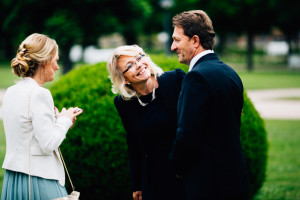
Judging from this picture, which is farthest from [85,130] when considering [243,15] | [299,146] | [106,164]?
[243,15]

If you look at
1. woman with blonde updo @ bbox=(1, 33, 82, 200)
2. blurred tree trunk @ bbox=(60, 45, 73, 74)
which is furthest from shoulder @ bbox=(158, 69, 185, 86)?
blurred tree trunk @ bbox=(60, 45, 73, 74)

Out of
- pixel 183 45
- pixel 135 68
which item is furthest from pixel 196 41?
pixel 135 68

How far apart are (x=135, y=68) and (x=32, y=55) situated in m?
0.84

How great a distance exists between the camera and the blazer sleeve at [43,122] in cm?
278

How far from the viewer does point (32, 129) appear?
2.86 meters

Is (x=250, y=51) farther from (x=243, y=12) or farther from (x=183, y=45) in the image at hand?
(x=183, y=45)

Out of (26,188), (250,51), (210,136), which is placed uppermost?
(210,136)

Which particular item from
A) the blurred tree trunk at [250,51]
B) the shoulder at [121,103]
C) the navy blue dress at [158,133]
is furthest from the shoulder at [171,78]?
the blurred tree trunk at [250,51]

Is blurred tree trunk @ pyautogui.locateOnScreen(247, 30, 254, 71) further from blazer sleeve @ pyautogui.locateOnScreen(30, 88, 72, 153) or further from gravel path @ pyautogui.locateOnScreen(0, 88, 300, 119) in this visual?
blazer sleeve @ pyautogui.locateOnScreen(30, 88, 72, 153)

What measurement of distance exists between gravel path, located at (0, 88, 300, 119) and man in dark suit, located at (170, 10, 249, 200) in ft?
36.5

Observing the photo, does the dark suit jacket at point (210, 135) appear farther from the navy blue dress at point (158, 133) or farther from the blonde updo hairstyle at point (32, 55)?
the blonde updo hairstyle at point (32, 55)

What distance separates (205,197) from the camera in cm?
266

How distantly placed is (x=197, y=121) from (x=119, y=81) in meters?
1.03

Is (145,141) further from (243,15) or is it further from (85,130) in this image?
(243,15)
